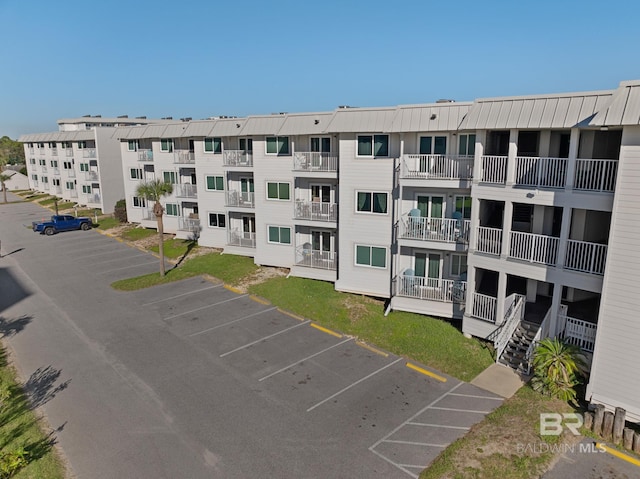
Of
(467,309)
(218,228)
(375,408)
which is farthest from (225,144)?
(375,408)

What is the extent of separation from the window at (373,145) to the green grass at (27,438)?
17907 millimetres

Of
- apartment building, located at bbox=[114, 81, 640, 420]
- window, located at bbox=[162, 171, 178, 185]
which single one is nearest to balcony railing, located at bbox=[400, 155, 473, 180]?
apartment building, located at bbox=[114, 81, 640, 420]

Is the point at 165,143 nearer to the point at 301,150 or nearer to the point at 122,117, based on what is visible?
the point at 301,150

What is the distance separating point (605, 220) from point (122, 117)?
7042 centimetres

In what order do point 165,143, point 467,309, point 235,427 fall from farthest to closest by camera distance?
point 165,143 < point 467,309 < point 235,427

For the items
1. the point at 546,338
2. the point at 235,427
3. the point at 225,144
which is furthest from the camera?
the point at 225,144

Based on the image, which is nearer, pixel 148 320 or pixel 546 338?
pixel 546 338

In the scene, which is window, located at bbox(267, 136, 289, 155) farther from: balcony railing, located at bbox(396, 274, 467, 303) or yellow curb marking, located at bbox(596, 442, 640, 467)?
yellow curb marking, located at bbox(596, 442, 640, 467)

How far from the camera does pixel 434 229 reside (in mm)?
21125

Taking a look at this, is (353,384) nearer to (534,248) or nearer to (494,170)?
(534,248)

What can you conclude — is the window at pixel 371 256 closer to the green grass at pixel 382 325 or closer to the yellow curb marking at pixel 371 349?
the green grass at pixel 382 325

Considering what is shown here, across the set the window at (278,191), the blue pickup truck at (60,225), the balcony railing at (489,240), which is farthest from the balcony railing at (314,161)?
the blue pickup truck at (60,225)

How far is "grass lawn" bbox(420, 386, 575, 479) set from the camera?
12055mm

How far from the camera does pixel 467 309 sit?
19.6m
